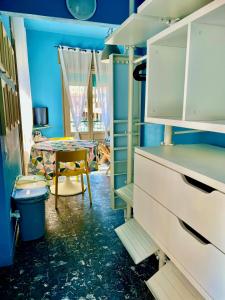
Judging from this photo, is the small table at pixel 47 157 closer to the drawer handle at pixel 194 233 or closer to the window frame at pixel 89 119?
the drawer handle at pixel 194 233

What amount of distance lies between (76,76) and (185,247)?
469cm

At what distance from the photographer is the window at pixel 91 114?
17.1ft

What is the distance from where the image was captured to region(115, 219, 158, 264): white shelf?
1450 mm

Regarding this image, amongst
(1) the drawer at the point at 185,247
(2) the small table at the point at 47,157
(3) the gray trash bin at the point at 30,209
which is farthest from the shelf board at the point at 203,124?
(2) the small table at the point at 47,157

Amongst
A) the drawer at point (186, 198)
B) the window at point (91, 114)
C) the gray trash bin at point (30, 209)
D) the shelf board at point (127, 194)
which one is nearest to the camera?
the drawer at point (186, 198)

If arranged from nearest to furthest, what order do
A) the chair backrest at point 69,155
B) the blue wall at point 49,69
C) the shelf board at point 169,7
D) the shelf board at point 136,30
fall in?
1. the shelf board at point 169,7
2. the shelf board at point 136,30
3. the chair backrest at point 69,155
4. the blue wall at point 49,69

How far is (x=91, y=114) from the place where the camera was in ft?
17.5

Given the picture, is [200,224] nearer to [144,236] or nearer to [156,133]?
[144,236]

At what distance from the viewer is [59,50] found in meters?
4.71

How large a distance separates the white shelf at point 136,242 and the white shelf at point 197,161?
68 centimetres

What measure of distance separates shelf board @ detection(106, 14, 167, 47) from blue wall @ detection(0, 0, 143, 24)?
554 mm

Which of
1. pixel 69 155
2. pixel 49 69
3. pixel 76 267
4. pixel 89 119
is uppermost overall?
pixel 49 69

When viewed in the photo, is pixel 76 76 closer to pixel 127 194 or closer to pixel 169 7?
pixel 127 194

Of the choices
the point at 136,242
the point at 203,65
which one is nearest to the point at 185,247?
the point at 136,242
